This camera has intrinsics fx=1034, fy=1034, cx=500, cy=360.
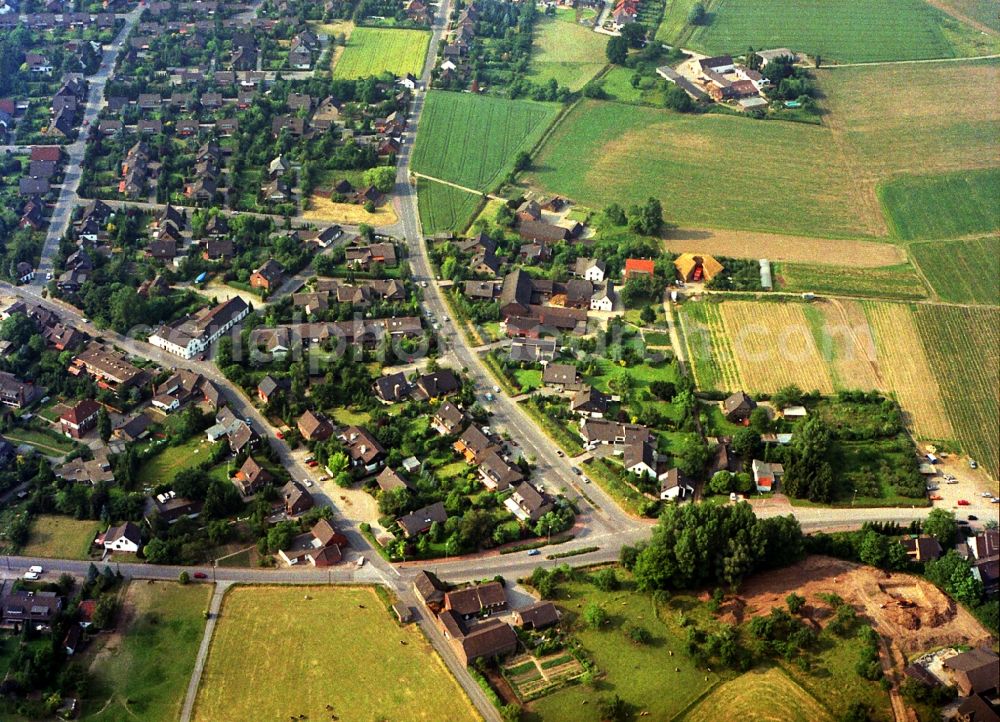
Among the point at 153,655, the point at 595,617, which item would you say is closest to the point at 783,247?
the point at 595,617

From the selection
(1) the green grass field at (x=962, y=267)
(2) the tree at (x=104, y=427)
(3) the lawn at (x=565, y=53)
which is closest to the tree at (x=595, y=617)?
(2) the tree at (x=104, y=427)

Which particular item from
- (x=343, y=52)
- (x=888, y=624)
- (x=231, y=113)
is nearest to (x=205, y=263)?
(x=231, y=113)

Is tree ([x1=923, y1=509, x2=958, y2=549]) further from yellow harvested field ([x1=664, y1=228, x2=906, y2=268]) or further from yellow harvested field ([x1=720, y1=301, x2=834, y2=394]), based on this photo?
yellow harvested field ([x1=664, y1=228, x2=906, y2=268])

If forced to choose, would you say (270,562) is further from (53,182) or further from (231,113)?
(231,113)

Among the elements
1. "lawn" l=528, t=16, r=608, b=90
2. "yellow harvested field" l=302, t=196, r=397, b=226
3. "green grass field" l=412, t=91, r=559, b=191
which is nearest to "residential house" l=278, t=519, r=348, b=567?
"yellow harvested field" l=302, t=196, r=397, b=226

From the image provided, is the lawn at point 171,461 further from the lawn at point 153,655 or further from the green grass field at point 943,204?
the green grass field at point 943,204

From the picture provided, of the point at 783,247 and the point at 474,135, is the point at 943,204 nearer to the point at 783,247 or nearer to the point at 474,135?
the point at 783,247
